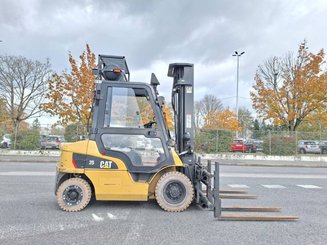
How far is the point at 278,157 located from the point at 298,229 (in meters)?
18.3

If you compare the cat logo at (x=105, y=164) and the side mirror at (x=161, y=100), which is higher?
the side mirror at (x=161, y=100)

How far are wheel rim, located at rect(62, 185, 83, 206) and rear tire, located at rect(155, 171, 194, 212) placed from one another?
1479mm

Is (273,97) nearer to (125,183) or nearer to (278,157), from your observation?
(278,157)

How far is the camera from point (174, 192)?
5613mm

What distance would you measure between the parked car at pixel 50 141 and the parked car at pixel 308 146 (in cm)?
1827

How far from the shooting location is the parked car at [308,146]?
22344 mm

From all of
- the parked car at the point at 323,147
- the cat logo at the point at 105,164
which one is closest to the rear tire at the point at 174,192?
the cat logo at the point at 105,164

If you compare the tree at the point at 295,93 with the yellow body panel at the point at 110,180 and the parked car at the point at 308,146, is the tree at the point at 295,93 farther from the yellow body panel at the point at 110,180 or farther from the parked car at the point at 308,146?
the yellow body panel at the point at 110,180

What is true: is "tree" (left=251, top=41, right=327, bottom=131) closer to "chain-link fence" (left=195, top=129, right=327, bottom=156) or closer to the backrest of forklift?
"chain-link fence" (left=195, top=129, right=327, bottom=156)

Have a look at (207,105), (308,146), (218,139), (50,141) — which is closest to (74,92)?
(50,141)

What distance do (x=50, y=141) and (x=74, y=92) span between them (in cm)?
495

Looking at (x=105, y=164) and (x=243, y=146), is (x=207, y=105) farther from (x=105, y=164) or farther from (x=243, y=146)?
(x=105, y=164)

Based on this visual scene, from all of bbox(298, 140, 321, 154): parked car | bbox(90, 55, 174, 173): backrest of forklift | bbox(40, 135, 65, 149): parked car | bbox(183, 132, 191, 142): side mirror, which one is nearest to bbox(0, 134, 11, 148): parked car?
bbox(40, 135, 65, 149): parked car

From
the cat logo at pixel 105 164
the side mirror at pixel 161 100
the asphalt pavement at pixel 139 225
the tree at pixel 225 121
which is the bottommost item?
the asphalt pavement at pixel 139 225
